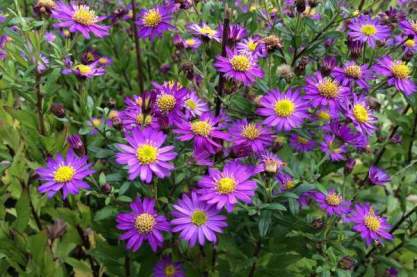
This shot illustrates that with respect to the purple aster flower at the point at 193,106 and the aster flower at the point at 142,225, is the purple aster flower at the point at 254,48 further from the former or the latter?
the aster flower at the point at 142,225

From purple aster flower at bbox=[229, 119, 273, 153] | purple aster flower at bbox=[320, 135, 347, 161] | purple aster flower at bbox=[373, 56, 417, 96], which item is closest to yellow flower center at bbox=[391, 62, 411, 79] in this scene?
purple aster flower at bbox=[373, 56, 417, 96]

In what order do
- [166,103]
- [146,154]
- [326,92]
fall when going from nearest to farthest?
[146,154] < [166,103] < [326,92]

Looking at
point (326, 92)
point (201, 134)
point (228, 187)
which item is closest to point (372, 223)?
point (326, 92)

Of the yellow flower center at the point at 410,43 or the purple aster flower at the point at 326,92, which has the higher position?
the yellow flower center at the point at 410,43

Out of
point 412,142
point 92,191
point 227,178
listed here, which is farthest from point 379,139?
point 92,191

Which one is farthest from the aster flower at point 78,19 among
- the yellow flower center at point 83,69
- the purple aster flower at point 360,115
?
the purple aster flower at point 360,115

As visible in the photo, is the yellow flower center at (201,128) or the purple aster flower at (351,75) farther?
the purple aster flower at (351,75)

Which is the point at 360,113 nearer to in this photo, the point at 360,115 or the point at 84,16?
the point at 360,115
